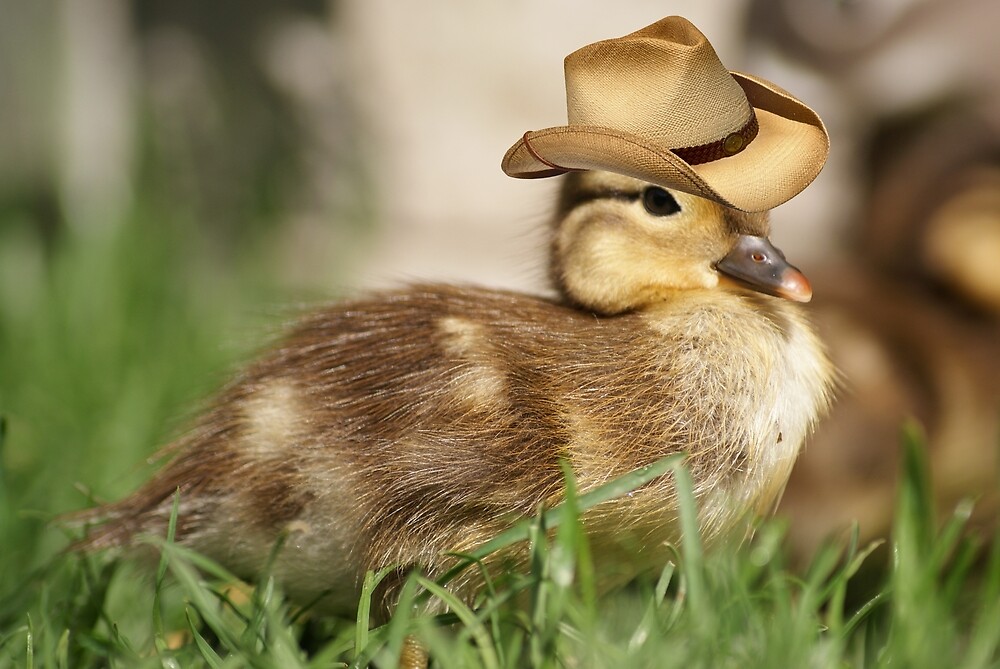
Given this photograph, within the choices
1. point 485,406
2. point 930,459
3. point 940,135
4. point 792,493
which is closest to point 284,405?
point 485,406

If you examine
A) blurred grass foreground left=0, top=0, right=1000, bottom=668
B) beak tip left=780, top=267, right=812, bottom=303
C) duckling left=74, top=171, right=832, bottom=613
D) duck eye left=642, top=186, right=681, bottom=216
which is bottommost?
blurred grass foreground left=0, top=0, right=1000, bottom=668

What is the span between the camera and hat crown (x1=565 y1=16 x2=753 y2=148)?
1.16 m

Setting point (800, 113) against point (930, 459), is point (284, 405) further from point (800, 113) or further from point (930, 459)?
point (930, 459)


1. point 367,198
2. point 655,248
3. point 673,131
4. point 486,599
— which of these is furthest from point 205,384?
Result: point 367,198

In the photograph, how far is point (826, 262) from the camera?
2.50 metres

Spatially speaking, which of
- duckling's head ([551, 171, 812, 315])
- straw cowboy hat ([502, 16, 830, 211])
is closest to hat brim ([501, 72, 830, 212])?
straw cowboy hat ([502, 16, 830, 211])

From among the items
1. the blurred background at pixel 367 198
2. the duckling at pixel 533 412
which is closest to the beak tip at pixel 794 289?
the duckling at pixel 533 412

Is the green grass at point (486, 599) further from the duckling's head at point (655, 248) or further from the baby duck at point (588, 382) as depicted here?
the duckling's head at point (655, 248)

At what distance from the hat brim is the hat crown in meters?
0.04

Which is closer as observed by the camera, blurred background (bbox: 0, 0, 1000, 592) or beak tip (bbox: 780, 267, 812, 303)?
beak tip (bbox: 780, 267, 812, 303)

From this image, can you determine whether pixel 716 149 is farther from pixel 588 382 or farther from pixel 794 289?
pixel 588 382

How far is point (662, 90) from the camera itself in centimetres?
Result: 116

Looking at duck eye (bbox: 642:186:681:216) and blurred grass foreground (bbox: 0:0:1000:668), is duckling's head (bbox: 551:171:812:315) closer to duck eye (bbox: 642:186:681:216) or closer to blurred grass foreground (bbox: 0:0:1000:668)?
duck eye (bbox: 642:186:681:216)

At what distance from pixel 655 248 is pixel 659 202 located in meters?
0.06
